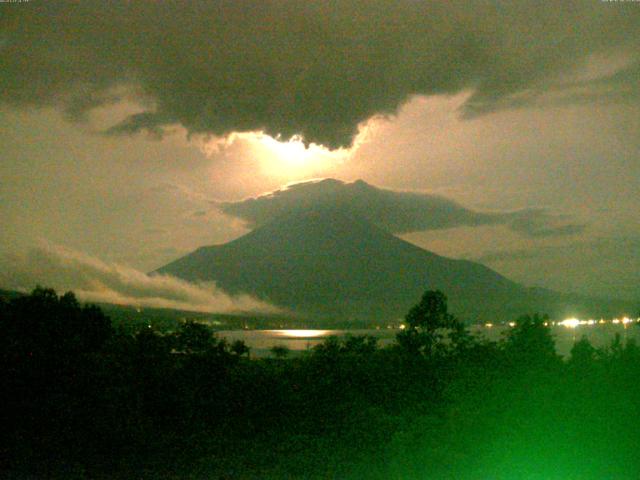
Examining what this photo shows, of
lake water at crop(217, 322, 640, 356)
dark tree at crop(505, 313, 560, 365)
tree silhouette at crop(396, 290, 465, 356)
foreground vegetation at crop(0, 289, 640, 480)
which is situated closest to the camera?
foreground vegetation at crop(0, 289, 640, 480)

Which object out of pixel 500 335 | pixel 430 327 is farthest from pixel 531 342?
pixel 430 327

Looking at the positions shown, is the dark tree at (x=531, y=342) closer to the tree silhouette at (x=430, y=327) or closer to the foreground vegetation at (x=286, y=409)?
the foreground vegetation at (x=286, y=409)

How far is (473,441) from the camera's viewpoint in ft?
39.3

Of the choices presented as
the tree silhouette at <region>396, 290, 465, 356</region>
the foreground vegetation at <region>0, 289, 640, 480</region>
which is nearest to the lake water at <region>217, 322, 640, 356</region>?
the tree silhouette at <region>396, 290, 465, 356</region>

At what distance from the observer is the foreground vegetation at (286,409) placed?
11.3 m

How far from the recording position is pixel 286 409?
15352 millimetres

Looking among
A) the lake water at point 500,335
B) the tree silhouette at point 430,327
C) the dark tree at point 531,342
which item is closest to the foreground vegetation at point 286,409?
the dark tree at point 531,342

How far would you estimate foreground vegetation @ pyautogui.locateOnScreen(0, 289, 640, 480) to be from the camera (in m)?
11.3

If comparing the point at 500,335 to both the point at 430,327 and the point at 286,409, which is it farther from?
the point at 286,409

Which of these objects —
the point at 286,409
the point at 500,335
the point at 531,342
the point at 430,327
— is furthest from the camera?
the point at 500,335

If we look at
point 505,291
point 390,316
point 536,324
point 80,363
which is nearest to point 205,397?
point 80,363

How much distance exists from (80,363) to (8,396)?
1.44 meters

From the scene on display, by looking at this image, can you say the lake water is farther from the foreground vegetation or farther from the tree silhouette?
the foreground vegetation

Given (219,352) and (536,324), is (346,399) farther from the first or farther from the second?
(536,324)
